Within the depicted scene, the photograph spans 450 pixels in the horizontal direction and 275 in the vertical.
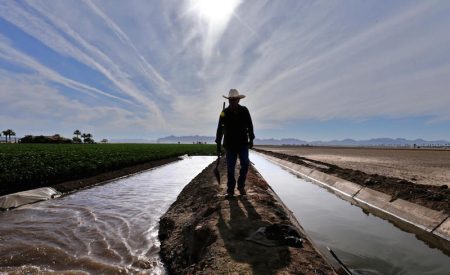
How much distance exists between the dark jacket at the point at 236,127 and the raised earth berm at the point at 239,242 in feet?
4.27

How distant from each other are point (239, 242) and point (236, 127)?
10.6 feet

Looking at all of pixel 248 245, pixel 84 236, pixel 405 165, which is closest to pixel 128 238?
pixel 84 236

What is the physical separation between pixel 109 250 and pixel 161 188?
873 centimetres

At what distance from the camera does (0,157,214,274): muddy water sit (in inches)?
206

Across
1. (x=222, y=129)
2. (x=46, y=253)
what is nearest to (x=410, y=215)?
(x=222, y=129)

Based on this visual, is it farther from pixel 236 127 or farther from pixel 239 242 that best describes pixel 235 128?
pixel 239 242

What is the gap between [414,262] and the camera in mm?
5348

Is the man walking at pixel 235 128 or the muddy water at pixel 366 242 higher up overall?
the man walking at pixel 235 128

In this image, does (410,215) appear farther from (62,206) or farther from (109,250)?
(62,206)

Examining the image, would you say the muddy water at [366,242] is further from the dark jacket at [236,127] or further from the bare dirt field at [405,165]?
the bare dirt field at [405,165]

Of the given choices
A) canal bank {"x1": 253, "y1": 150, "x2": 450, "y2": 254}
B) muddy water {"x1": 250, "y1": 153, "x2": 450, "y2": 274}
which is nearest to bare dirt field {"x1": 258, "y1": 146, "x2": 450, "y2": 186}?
canal bank {"x1": 253, "y1": 150, "x2": 450, "y2": 254}

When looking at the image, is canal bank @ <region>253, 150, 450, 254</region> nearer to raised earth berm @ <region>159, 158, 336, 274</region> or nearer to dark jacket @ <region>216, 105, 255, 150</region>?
raised earth berm @ <region>159, 158, 336, 274</region>

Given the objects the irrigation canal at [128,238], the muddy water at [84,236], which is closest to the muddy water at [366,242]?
the irrigation canal at [128,238]

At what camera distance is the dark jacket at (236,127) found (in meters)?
7.23
